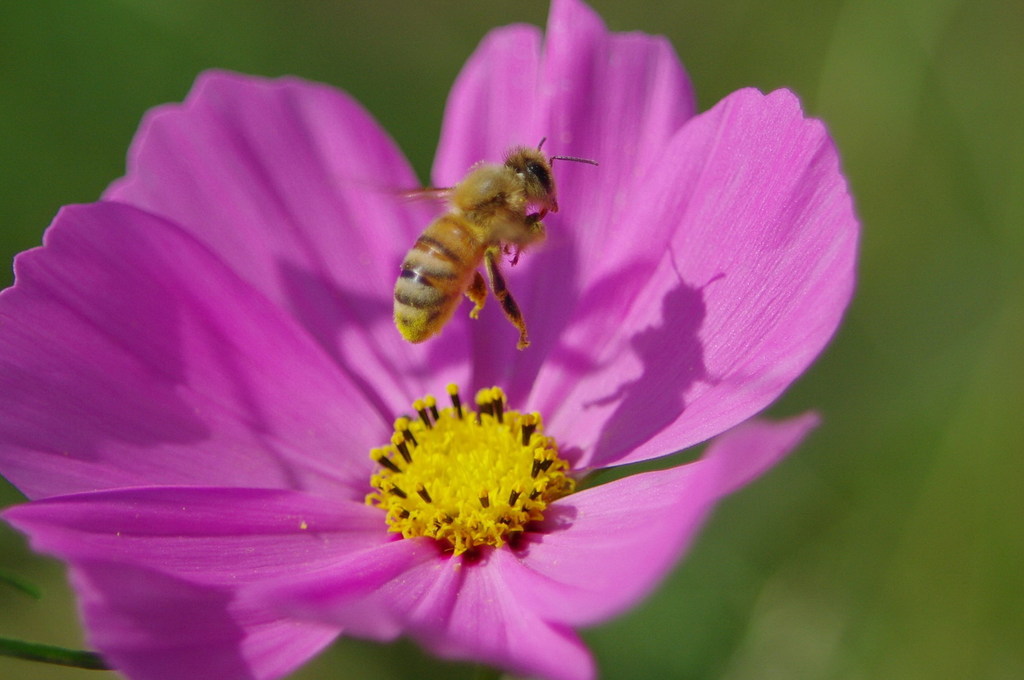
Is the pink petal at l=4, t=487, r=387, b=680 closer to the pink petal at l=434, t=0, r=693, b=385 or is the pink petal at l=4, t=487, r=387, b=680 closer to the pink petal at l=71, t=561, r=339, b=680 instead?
the pink petal at l=71, t=561, r=339, b=680

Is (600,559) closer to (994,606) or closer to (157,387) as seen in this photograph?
(157,387)

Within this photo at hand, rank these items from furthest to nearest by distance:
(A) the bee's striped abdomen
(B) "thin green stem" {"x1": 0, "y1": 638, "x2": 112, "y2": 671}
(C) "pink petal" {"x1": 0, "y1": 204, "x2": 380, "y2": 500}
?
(A) the bee's striped abdomen, (C) "pink petal" {"x1": 0, "y1": 204, "x2": 380, "y2": 500}, (B) "thin green stem" {"x1": 0, "y1": 638, "x2": 112, "y2": 671}

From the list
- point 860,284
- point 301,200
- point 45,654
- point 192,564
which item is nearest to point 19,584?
point 45,654

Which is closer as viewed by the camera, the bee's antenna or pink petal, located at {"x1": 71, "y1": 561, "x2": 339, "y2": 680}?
pink petal, located at {"x1": 71, "y1": 561, "x2": 339, "y2": 680}

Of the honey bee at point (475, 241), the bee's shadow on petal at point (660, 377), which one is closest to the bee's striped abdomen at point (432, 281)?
the honey bee at point (475, 241)

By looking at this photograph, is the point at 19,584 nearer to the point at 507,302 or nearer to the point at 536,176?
the point at 507,302

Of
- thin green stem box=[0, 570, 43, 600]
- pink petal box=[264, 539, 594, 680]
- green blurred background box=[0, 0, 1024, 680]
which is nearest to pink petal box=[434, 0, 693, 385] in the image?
pink petal box=[264, 539, 594, 680]

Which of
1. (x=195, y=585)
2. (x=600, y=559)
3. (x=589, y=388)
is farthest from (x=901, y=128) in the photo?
(x=195, y=585)

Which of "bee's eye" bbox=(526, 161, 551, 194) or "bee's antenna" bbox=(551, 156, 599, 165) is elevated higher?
"bee's antenna" bbox=(551, 156, 599, 165)
